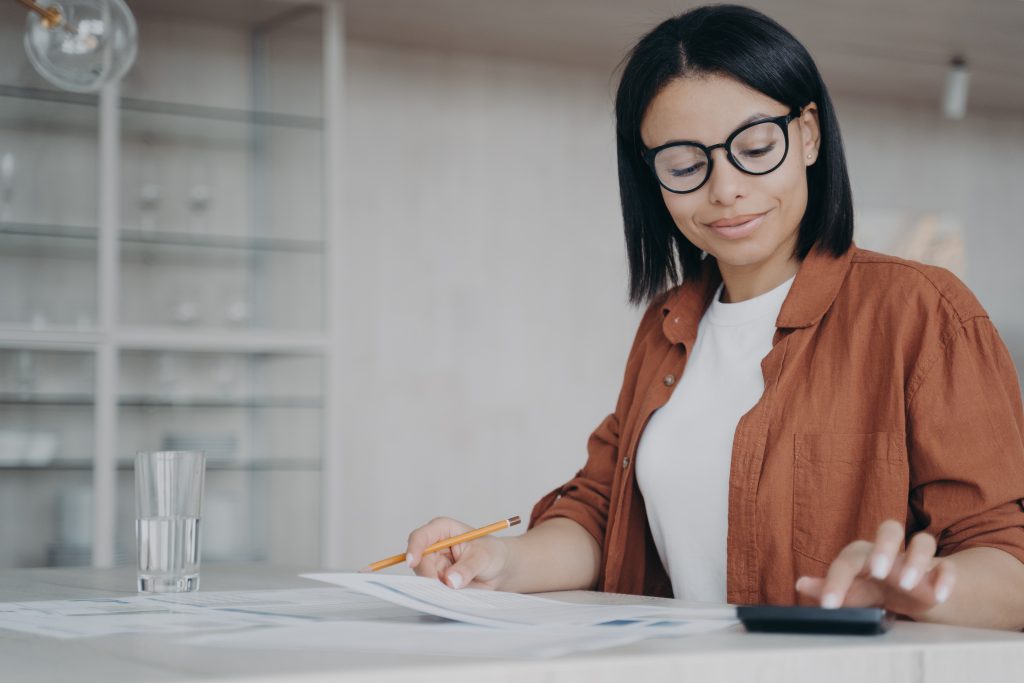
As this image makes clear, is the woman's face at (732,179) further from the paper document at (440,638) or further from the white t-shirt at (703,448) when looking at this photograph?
the paper document at (440,638)

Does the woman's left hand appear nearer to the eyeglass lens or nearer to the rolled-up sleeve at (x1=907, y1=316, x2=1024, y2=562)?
the rolled-up sleeve at (x1=907, y1=316, x2=1024, y2=562)

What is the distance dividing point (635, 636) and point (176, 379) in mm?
3151

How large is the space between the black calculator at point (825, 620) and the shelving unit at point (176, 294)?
9.96 ft

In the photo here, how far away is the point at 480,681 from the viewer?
27.3 inches

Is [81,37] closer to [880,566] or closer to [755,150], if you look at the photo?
[755,150]

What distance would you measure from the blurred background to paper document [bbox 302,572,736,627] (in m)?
2.41

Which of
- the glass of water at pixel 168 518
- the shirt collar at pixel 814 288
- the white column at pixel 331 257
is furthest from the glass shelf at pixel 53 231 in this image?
the shirt collar at pixel 814 288

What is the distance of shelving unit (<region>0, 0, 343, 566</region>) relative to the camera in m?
3.57

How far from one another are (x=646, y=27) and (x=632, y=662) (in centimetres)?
368

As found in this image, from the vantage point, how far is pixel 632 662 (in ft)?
2.35

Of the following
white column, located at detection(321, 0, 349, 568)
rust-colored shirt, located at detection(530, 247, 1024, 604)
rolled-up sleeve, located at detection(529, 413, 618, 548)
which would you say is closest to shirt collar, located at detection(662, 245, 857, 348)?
rust-colored shirt, located at detection(530, 247, 1024, 604)

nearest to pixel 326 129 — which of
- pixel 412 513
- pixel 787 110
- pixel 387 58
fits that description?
pixel 387 58

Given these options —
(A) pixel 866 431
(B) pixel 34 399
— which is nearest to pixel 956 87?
(B) pixel 34 399

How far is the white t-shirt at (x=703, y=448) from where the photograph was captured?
1.46 m
